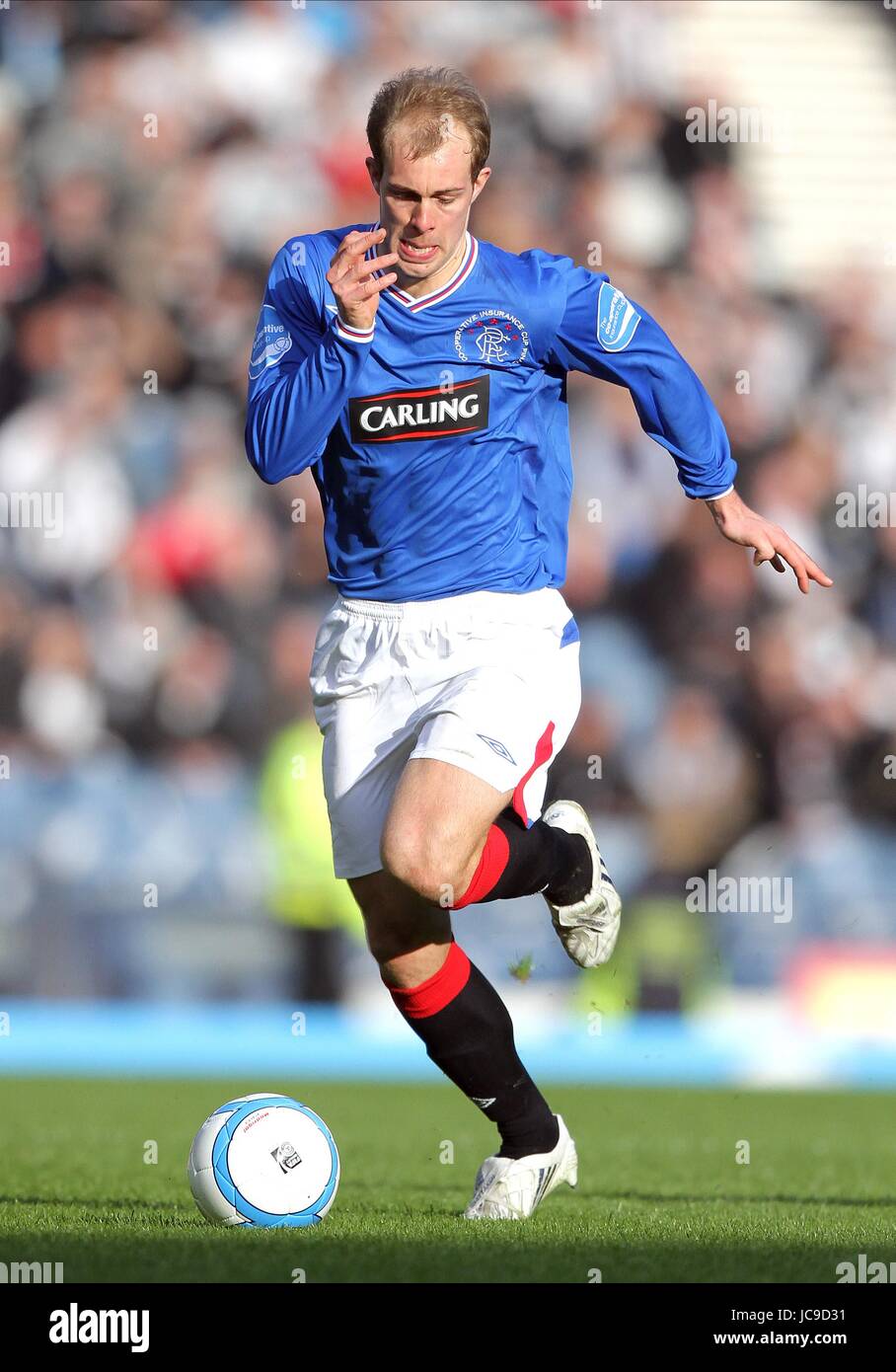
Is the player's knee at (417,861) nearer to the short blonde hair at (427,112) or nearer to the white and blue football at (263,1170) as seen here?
the white and blue football at (263,1170)

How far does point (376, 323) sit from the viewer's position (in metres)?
4.41

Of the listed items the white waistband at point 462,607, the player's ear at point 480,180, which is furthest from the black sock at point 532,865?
the player's ear at point 480,180

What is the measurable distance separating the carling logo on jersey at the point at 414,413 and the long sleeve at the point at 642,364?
0.90 feet

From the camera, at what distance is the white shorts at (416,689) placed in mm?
4402

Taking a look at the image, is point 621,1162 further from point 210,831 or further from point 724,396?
point 724,396

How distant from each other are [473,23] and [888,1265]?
9.57 m

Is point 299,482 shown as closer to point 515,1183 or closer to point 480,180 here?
point 480,180

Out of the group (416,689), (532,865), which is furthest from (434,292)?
(532,865)

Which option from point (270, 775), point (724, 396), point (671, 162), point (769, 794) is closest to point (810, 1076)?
point (769, 794)

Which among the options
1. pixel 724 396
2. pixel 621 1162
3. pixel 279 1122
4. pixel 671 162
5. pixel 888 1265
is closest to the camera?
pixel 888 1265

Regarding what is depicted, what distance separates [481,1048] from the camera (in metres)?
4.45

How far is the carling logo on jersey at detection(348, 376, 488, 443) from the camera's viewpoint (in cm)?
442

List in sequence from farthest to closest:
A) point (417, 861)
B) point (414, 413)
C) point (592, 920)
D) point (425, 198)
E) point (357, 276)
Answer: point (592, 920) → point (414, 413) → point (425, 198) → point (417, 861) → point (357, 276)

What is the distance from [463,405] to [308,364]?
0.45 meters
